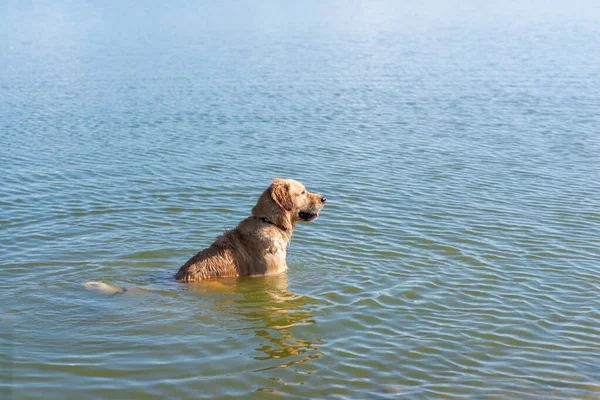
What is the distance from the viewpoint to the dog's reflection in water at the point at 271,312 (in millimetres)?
9000

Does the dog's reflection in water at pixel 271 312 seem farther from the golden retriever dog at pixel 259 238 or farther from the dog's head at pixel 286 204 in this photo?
the dog's head at pixel 286 204

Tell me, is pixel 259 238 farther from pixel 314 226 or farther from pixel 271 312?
pixel 314 226

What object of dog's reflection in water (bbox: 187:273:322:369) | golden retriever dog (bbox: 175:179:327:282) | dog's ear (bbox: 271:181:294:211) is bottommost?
dog's reflection in water (bbox: 187:273:322:369)

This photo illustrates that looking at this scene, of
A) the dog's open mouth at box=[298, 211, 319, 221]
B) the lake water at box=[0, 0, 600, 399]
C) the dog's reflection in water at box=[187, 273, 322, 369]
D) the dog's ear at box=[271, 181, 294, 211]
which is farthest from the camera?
the dog's open mouth at box=[298, 211, 319, 221]

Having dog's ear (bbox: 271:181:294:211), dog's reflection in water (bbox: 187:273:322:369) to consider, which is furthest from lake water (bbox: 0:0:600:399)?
dog's ear (bbox: 271:181:294:211)

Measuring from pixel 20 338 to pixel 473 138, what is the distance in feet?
48.1

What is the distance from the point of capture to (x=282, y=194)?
10742 mm

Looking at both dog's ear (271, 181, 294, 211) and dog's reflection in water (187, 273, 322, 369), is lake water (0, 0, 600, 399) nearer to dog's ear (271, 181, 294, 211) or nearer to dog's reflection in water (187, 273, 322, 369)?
dog's reflection in water (187, 273, 322, 369)

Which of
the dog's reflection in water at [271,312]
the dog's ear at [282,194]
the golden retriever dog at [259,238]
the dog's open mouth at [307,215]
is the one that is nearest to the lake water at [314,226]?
the dog's reflection in water at [271,312]

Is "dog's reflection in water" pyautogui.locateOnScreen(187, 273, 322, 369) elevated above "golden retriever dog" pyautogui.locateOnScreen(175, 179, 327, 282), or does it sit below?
below

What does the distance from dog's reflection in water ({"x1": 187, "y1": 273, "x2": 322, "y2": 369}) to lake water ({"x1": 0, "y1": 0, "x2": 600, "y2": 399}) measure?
37 mm

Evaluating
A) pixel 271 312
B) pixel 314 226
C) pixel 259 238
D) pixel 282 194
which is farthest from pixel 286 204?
pixel 314 226

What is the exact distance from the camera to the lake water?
8.57 metres

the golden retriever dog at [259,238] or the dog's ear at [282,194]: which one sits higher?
the dog's ear at [282,194]
